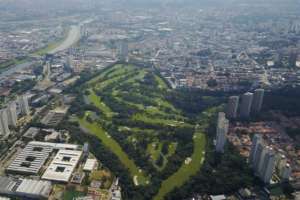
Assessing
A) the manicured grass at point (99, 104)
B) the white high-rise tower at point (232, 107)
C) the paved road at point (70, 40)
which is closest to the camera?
the white high-rise tower at point (232, 107)

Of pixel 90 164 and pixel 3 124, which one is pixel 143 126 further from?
pixel 3 124

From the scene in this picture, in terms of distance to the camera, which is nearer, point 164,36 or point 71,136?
point 71,136

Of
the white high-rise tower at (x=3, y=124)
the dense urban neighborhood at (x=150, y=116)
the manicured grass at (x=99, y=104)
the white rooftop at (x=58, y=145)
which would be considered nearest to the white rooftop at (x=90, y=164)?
the dense urban neighborhood at (x=150, y=116)

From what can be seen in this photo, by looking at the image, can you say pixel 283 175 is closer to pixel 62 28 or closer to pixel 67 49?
pixel 67 49

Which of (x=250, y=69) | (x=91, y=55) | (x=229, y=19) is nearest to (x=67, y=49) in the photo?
(x=91, y=55)

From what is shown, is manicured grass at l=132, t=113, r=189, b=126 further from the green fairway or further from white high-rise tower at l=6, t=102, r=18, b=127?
white high-rise tower at l=6, t=102, r=18, b=127

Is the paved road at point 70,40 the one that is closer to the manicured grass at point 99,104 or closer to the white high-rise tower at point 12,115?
the manicured grass at point 99,104

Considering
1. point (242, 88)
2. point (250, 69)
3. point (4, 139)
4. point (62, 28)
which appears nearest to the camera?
point (4, 139)
